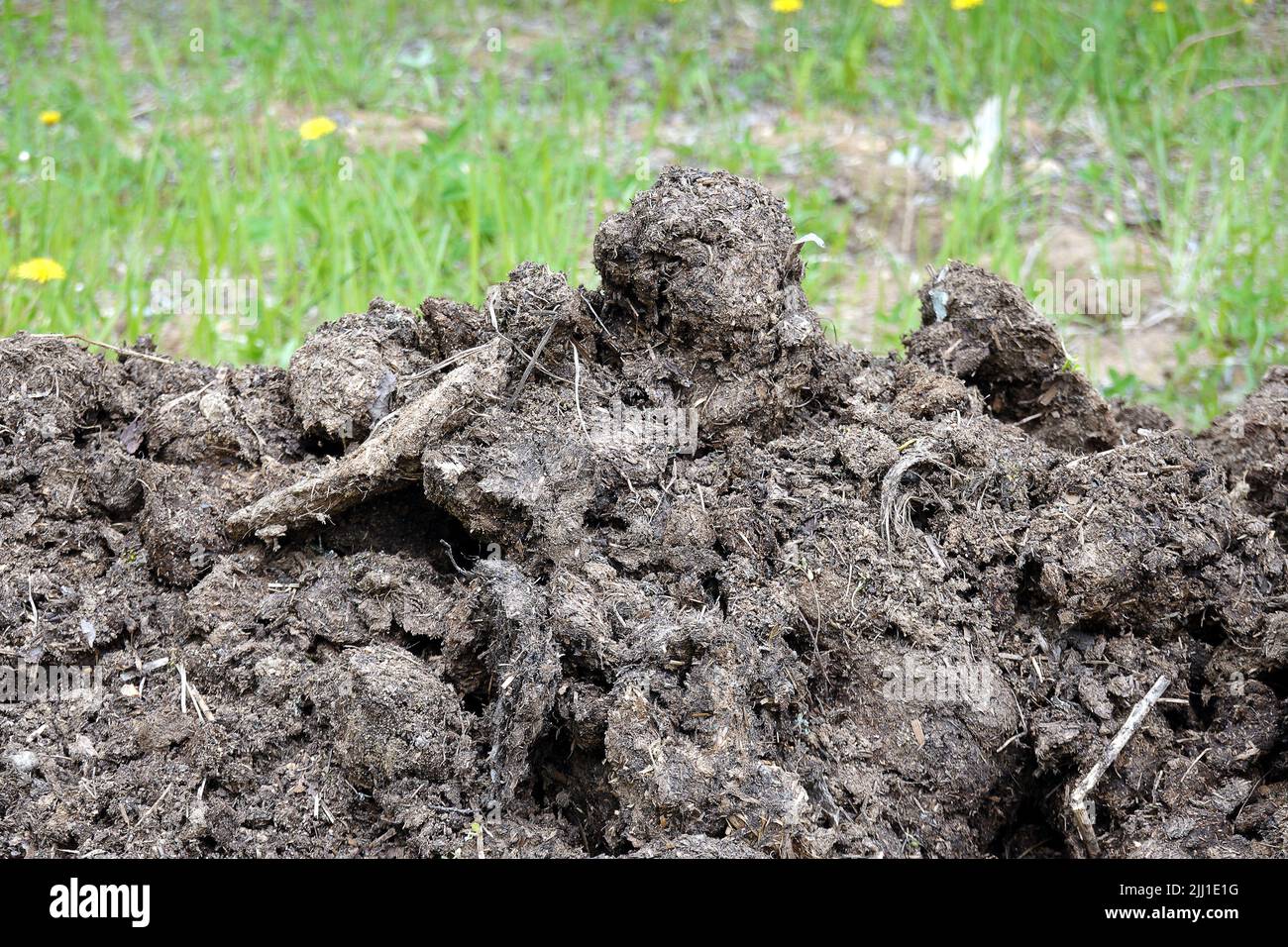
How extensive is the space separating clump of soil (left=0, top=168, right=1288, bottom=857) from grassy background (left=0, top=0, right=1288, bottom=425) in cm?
156

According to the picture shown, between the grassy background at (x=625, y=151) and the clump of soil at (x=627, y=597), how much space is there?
1562mm

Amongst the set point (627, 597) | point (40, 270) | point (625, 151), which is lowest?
point (40, 270)

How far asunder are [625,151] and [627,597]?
3.90m

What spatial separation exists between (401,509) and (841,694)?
3.41ft

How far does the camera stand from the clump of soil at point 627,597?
202cm

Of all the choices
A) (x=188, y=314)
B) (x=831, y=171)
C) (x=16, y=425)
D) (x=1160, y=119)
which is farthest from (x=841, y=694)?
(x=1160, y=119)

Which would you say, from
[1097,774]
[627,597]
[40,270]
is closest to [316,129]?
[40,270]

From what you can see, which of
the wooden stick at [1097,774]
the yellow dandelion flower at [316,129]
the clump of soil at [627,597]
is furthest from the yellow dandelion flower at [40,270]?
the wooden stick at [1097,774]

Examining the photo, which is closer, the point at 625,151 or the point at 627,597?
the point at 627,597

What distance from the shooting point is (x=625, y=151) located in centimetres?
562

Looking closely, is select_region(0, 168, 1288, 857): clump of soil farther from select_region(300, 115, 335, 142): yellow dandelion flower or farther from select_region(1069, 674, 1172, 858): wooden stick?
select_region(300, 115, 335, 142): yellow dandelion flower

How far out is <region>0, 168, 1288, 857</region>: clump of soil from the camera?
6.62ft

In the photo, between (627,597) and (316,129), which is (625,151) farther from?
(627,597)

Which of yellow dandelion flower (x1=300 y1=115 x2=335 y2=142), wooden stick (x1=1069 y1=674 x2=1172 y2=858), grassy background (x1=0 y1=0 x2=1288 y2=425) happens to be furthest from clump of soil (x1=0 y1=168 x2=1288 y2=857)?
yellow dandelion flower (x1=300 y1=115 x2=335 y2=142)
